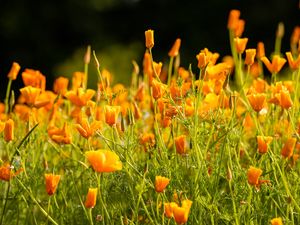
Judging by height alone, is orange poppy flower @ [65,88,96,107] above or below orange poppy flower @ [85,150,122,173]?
above

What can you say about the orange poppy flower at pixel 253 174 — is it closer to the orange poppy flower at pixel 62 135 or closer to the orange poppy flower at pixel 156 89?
the orange poppy flower at pixel 156 89

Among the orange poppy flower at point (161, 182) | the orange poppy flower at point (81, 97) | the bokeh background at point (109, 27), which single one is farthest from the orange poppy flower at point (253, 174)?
the bokeh background at point (109, 27)

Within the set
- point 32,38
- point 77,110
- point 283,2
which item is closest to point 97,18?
point 32,38

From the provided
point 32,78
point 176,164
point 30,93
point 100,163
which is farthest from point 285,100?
point 32,78

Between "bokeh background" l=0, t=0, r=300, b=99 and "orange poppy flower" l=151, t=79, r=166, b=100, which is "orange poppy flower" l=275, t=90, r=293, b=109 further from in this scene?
"bokeh background" l=0, t=0, r=300, b=99

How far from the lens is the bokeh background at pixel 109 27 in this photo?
10.8 metres

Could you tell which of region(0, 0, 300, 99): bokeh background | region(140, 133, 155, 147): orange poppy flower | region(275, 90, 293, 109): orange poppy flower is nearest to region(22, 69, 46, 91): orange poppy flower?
region(140, 133, 155, 147): orange poppy flower

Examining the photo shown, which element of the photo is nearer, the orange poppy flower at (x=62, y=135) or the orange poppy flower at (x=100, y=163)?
the orange poppy flower at (x=100, y=163)

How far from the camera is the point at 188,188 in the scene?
8.10ft

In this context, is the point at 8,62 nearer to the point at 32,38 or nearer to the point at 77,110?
the point at 32,38

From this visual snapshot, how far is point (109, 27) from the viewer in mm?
11430

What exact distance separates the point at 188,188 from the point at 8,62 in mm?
8922

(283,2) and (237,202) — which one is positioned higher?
(283,2)

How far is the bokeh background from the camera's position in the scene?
35.4 ft
